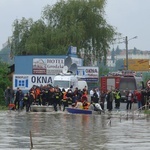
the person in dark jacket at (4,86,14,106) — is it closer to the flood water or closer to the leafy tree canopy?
the flood water

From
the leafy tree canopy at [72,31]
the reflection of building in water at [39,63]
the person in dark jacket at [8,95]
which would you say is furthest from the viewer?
the leafy tree canopy at [72,31]

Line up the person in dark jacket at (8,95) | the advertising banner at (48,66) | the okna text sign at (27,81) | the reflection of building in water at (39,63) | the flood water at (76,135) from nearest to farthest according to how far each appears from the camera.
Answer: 1. the flood water at (76,135)
2. the person in dark jacket at (8,95)
3. the okna text sign at (27,81)
4. the advertising banner at (48,66)
5. the reflection of building in water at (39,63)

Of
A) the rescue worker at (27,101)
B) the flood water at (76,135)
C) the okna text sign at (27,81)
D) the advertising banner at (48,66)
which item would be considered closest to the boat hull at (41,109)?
the rescue worker at (27,101)

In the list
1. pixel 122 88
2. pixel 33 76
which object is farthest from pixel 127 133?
pixel 122 88

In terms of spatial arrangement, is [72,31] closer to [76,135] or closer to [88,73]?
[88,73]

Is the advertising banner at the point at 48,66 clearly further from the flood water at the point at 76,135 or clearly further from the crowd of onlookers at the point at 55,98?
the flood water at the point at 76,135

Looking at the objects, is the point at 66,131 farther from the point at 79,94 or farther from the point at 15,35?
the point at 15,35

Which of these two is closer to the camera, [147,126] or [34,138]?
[34,138]

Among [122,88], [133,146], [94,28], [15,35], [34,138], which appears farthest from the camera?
[15,35]

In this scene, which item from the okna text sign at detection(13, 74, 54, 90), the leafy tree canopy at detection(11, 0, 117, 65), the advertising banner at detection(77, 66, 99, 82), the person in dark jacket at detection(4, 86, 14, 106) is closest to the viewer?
the person in dark jacket at detection(4, 86, 14, 106)

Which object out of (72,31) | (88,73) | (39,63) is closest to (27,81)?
(39,63)

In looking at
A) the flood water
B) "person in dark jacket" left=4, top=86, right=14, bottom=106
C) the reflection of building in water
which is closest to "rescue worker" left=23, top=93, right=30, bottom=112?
"person in dark jacket" left=4, top=86, right=14, bottom=106

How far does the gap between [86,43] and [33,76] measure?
26.2 metres

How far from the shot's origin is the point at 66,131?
1045 inches
